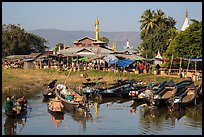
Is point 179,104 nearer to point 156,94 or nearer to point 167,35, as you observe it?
point 156,94

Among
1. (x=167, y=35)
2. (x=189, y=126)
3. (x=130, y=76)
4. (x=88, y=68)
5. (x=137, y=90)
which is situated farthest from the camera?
(x=167, y=35)

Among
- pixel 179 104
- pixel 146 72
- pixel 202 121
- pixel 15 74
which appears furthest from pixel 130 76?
pixel 202 121

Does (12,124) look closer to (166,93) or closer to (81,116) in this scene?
(81,116)

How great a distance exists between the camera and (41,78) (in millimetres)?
37938

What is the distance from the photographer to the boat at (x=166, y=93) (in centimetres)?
2264

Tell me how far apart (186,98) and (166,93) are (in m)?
1.55

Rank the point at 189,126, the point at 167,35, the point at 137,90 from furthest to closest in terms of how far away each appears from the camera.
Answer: the point at 167,35 → the point at 137,90 → the point at 189,126

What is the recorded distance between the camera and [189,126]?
19.0 meters

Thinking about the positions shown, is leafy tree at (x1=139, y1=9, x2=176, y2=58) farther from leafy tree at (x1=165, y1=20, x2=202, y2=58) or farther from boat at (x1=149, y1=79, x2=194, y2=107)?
boat at (x1=149, y1=79, x2=194, y2=107)

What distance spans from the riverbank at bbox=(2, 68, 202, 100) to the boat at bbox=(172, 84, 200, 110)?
722cm

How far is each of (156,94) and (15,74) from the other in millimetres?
19564

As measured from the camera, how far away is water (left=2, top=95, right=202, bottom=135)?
58.4 feet

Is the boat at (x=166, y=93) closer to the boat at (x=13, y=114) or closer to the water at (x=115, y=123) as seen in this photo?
the water at (x=115, y=123)

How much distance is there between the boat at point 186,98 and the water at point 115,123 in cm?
44
